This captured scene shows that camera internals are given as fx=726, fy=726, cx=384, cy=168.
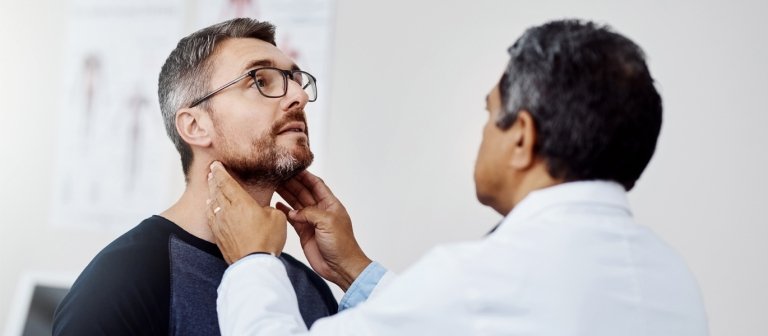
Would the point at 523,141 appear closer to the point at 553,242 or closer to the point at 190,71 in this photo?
the point at 553,242

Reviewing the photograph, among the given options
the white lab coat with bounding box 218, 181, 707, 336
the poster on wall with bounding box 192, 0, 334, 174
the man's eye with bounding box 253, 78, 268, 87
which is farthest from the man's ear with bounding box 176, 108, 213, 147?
the poster on wall with bounding box 192, 0, 334, 174

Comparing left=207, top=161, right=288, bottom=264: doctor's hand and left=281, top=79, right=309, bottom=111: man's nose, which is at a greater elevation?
left=281, top=79, right=309, bottom=111: man's nose

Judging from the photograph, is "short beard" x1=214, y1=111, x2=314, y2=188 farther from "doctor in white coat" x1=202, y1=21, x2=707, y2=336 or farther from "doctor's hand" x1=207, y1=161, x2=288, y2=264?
"doctor in white coat" x1=202, y1=21, x2=707, y2=336

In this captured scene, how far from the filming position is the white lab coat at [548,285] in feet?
2.90

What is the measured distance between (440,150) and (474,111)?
159 mm

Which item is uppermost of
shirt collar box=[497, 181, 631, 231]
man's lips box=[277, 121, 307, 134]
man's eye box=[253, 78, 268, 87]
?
man's eye box=[253, 78, 268, 87]

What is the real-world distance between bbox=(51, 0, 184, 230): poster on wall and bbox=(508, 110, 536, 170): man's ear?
1.86m

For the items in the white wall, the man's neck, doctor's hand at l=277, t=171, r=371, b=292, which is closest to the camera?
the man's neck

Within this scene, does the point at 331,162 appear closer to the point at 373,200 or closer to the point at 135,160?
the point at 373,200

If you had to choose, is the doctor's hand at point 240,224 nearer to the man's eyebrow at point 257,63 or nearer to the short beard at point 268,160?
the short beard at point 268,160

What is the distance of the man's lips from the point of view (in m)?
1.42

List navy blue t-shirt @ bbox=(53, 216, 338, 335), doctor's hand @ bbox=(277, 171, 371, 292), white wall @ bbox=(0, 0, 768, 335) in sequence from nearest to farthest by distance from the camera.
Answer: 1. navy blue t-shirt @ bbox=(53, 216, 338, 335)
2. doctor's hand @ bbox=(277, 171, 371, 292)
3. white wall @ bbox=(0, 0, 768, 335)

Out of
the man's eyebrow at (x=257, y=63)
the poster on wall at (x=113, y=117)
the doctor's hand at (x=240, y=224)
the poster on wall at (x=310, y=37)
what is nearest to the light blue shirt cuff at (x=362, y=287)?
the doctor's hand at (x=240, y=224)

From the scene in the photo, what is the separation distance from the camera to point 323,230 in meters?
1.49
